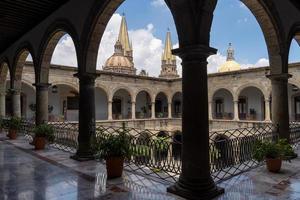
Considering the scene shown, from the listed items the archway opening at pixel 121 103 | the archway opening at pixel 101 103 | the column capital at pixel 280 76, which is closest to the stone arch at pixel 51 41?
the column capital at pixel 280 76

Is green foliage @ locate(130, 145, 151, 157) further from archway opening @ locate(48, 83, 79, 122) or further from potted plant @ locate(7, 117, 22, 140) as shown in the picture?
archway opening @ locate(48, 83, 79, 122)

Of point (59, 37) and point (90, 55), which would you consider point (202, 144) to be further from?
point (59, 37)

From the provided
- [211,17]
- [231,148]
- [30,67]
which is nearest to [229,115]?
[30,67]

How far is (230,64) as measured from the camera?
4272 cm

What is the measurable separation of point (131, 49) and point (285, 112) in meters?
46.8

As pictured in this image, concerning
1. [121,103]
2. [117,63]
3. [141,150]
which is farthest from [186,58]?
[117,63]

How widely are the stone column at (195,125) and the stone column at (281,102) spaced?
3700 millimetres

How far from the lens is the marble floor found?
4.12m

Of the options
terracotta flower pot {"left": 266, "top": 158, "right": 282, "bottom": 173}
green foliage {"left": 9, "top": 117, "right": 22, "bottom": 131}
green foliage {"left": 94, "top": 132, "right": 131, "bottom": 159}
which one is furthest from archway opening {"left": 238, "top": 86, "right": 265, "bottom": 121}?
green foliage {"left": 94, "top": 132, "right": 131, "bottom": 159}

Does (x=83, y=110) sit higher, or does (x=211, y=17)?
(x=211, y=17)

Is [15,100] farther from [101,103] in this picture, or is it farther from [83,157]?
[101,103]

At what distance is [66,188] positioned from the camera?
4500mm

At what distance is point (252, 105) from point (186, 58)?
2144 cm

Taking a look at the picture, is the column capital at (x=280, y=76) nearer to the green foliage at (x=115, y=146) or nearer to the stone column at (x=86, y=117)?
the green foliage at (x=115, y=146)
